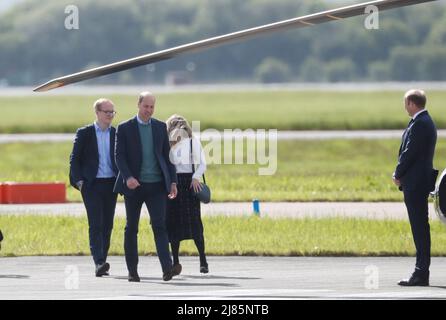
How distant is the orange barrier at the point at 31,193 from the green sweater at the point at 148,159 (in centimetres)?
1049

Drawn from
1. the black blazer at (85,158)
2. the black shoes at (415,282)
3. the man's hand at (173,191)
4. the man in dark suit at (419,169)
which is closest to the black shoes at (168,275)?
the man's hand at (173,191)

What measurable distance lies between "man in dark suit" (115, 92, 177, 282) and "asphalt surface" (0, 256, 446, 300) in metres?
0.40

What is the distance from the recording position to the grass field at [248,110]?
54.8m

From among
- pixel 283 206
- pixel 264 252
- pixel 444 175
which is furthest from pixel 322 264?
pixel 283 206

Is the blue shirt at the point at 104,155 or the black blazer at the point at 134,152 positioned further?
the blue shirt at the point at 104,155

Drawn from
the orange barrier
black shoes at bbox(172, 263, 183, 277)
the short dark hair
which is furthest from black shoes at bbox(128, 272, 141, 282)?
the orange barrier

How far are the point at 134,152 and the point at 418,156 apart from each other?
8.48ft

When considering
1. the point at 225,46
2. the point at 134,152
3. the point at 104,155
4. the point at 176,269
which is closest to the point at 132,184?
the point at 134,152

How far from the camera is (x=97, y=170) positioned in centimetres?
1345

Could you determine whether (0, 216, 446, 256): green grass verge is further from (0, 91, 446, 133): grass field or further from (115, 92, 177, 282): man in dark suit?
(0, 91, 446, 133): grass field

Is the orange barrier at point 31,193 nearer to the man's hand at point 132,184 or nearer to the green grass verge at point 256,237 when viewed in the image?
the green grass verge at point 256,237

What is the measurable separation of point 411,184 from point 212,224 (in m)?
6.03

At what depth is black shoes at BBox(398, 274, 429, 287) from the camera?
39.1ft
